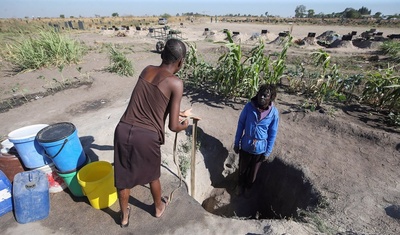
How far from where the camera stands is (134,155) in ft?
6.13

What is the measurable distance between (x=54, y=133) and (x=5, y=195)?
2.62 feet

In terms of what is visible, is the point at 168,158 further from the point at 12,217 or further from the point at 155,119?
the point at 12,217

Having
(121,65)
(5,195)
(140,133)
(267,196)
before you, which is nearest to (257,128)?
(267,196)

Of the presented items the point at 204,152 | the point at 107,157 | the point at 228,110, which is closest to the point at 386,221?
the point at 204,152

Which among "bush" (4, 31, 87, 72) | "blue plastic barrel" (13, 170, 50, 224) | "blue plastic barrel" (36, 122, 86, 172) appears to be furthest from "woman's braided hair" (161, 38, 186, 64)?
"bush" (4, 31, 87, 72)

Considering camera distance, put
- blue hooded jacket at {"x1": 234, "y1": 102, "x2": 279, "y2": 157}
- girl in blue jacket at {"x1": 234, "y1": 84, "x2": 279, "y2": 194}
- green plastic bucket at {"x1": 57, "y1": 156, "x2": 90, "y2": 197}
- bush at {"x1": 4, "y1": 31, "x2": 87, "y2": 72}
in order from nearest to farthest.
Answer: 1. green plastic bucket at {"x1": 57, "y1": 156, "x2": 90, "y2": 197}
2. girl in blue jacket at {"x1": 234, "y1": 84, "x2": 279, "y2": 194}
3. blue hooded jacket at {"x1": 234, "y1": 102, "x2": 279, "y2": 157}
4. bush at {"x1": 4, "y1": 31, "x2": 87, "y2": 72}

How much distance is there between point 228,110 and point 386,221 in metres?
2.84

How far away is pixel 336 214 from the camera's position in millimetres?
2395

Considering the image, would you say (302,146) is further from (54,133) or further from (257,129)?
(54,133)

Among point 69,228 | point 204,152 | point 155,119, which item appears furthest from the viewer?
point 204,152

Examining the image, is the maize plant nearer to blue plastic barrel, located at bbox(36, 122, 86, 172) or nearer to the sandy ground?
the sandy ground

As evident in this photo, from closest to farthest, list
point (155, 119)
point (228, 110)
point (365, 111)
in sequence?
point (155, 119) → point (365, 111) → point (228, 110)

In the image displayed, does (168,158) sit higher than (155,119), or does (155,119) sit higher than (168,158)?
(155,119)

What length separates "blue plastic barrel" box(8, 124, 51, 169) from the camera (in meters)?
2.22
